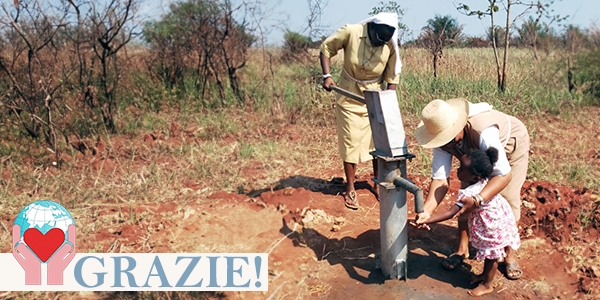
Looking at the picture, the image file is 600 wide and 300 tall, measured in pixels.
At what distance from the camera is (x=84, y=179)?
447cm

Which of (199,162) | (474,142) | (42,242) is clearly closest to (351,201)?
(474,142)

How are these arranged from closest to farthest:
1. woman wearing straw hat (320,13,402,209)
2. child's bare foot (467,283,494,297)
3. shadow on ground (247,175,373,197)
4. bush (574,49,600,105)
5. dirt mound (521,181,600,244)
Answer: child's bare foot (467,283,494,297)
dirt mound (521,181,600,244)
woman wearing straw hat (320,13,402,209)
shadow on ground (247,175,373,197)
bush (574,49,600,105)

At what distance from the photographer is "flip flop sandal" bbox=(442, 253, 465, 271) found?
9.73ft

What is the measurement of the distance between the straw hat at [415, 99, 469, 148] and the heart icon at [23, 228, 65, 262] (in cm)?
208


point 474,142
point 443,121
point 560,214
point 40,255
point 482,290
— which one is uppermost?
point 443,121

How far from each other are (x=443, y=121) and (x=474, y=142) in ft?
0.67

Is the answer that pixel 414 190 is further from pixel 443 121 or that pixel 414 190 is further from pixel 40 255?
pixel 40 255

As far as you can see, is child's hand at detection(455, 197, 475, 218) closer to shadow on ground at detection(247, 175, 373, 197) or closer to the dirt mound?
the dirt mound

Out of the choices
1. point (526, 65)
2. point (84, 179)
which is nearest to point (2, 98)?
point (84, 179)

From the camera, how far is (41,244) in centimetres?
277

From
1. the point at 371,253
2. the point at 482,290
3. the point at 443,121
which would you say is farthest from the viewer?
the point at 371,253

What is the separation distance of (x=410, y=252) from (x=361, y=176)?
1.33 meters

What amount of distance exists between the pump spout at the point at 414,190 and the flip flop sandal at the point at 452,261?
0.65m

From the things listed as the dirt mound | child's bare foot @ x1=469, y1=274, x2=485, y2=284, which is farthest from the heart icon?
the dirt mound
